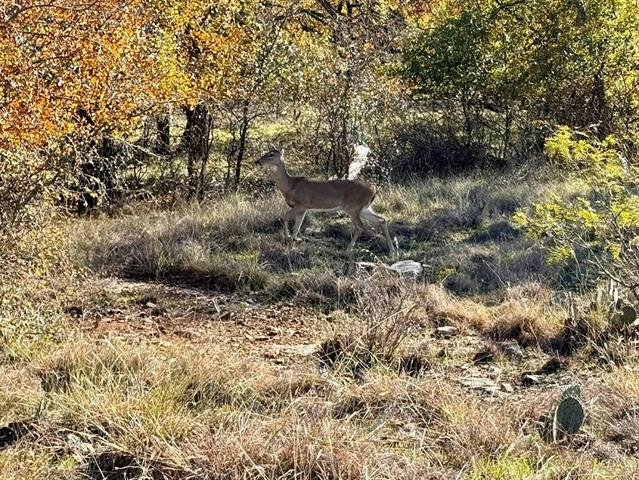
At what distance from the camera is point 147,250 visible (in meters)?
9.59

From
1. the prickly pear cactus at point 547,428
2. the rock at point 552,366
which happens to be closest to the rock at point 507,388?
the rock at point 552,366

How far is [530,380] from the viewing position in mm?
6148

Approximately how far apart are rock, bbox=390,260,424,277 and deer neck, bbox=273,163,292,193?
2449 mm

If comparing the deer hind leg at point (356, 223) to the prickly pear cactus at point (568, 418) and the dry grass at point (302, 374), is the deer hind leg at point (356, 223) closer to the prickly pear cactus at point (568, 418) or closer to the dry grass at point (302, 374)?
the dry grass at point (302, 374)

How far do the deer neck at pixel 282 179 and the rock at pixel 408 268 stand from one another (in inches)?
96.4

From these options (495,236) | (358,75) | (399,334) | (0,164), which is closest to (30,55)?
(0,164)

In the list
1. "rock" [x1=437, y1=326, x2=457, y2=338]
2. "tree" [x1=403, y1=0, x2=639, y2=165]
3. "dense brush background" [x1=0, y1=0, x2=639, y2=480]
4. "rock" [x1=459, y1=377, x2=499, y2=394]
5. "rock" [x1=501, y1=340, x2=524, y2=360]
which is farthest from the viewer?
"tree" [x1=403, y1=0, x2=639, y2=165]

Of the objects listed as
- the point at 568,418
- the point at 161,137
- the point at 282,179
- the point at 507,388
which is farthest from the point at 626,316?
the point at 161,137

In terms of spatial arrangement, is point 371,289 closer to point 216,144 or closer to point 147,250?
point 147,250

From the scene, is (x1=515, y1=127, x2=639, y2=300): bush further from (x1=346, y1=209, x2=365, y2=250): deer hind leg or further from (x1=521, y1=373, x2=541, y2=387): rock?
(x1=346, y1=209, x2=365, y2=250): deer hind leg

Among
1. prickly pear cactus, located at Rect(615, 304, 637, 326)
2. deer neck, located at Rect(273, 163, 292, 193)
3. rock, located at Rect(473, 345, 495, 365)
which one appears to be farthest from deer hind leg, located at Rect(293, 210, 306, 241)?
prickly pear cactus, located at Rect(615, 304, 637, 326)

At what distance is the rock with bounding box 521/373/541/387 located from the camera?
6105mm

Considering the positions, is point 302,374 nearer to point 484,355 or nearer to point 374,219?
point 484,355

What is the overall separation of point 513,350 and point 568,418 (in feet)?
6.72
